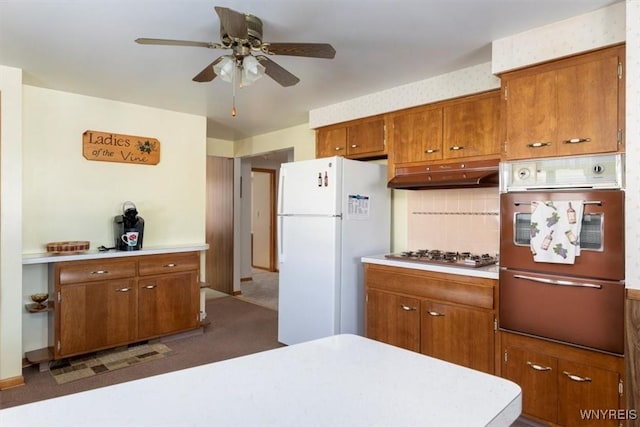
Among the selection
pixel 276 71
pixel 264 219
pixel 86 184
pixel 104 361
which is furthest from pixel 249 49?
pixel 264 219

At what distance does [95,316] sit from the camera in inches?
131

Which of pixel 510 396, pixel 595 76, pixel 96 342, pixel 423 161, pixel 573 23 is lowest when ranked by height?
pixel 96 342

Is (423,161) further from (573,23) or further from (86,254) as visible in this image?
(86,254)

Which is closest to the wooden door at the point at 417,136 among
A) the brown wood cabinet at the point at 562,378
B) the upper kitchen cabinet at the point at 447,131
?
the upper kitchen cabinet at the point at 447,131

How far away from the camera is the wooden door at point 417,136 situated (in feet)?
10.4

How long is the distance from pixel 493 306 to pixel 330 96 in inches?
92.7

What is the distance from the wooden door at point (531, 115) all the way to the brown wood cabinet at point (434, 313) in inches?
35.0

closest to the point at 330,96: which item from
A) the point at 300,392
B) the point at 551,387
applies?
the point at 551,387

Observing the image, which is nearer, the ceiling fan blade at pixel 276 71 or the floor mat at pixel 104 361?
the ceiling fan blade at pixel 276 71

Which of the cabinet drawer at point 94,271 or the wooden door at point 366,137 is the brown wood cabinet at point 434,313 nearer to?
the wooden door at point 366,137

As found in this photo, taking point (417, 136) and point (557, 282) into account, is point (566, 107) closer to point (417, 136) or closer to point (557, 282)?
point (557, 282)

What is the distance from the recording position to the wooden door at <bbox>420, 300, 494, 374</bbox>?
255 cm

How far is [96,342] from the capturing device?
132 inches

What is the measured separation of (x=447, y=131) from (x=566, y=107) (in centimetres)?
97
